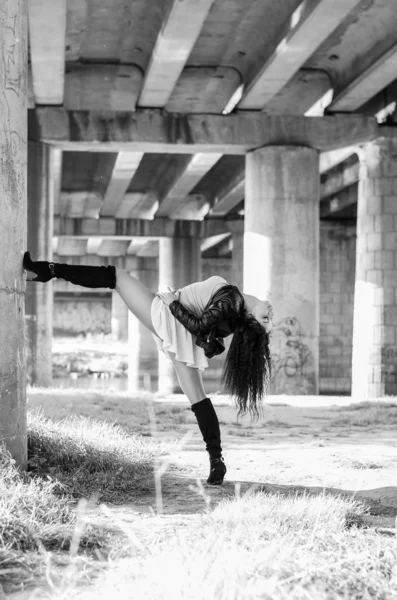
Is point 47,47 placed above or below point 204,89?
below

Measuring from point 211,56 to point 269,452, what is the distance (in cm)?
1110

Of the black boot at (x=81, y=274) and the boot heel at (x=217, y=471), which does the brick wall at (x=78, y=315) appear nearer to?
the black boot at (x=81, y=274)

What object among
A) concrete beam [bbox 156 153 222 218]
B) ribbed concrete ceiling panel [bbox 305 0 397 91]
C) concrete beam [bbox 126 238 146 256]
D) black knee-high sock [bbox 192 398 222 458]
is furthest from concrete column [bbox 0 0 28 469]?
concrete beam [bbox 126 238 146 256]

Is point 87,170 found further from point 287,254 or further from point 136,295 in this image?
point 136,295

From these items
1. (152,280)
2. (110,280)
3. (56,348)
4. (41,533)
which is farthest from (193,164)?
(56,348)

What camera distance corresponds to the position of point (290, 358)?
1789 cm

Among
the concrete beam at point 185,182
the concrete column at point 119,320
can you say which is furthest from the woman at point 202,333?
the concrete column at point 119,320

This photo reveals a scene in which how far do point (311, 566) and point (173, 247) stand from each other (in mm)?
29996

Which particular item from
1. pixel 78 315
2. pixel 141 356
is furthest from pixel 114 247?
pixel 78 315

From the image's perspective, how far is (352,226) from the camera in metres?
33.5

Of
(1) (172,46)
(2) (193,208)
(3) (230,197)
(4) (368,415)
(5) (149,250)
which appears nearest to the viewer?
(4) (368,415)

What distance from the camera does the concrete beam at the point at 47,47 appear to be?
43.2 ft

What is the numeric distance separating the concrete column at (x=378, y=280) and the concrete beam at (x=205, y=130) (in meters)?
0.76

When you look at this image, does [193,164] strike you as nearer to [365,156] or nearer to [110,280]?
[365,156]
